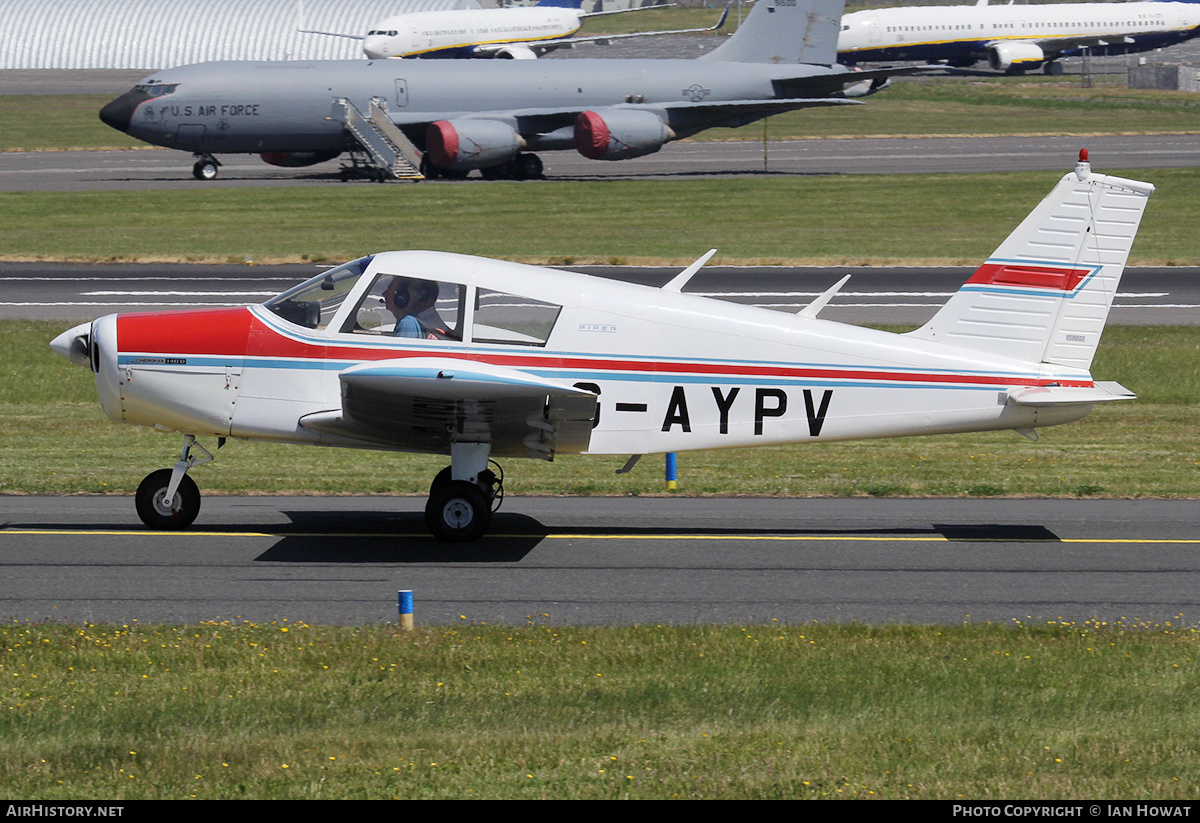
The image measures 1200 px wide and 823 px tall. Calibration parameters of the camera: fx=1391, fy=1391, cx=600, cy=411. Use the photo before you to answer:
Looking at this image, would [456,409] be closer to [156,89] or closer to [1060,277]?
[1060,277]

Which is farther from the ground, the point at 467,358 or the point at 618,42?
the point at 618,42

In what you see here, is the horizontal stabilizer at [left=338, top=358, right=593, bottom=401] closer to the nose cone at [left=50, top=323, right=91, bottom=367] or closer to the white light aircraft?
the nose cone at [left=50, top=323, right=91, bottom=367]

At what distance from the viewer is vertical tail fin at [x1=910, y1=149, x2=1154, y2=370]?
38.5 feet

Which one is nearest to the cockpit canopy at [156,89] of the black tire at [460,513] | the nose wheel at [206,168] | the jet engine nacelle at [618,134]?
the nose wheel at [206,168]

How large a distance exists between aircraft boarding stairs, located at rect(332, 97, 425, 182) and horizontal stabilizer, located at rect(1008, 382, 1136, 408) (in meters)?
39.7

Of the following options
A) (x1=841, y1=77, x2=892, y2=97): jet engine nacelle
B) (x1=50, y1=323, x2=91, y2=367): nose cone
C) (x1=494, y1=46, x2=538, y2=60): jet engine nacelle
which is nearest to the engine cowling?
(x1=841, y1=77, x2=892, y2=97): jet engine nacelle

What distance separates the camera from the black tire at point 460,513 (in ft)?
38.8

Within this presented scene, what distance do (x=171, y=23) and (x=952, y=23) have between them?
5654 cm

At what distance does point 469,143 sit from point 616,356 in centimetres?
3772

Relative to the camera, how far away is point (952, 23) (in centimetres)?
9462

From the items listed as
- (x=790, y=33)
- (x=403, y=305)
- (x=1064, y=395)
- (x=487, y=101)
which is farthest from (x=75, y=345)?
(x=790, y=33)

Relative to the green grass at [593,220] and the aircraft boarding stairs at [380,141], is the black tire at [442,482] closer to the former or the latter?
the green grass at [593,220]
